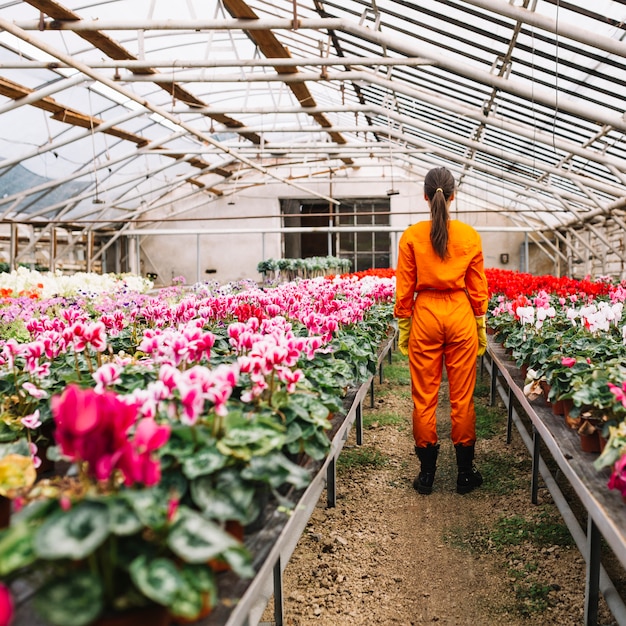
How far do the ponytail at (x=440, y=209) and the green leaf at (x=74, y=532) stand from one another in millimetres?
2695

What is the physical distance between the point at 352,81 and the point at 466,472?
27.5ft

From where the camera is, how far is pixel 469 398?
3662 millimetres

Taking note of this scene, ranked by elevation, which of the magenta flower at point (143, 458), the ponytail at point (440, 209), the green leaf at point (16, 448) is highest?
the ponytail at point (440, 209)

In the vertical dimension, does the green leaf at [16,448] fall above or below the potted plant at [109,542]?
below

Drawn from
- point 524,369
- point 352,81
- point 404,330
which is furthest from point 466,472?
point 352,81

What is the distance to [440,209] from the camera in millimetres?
3426

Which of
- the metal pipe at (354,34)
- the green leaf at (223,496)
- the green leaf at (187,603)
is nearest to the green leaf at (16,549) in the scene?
the green leaf at (187,603)

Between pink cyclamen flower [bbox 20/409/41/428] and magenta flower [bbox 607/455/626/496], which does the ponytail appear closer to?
magenta flower [bbox 607/455/626/496]

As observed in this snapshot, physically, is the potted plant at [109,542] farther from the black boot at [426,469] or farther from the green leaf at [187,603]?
the black boot at [426,469]

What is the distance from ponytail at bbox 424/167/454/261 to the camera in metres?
3.44

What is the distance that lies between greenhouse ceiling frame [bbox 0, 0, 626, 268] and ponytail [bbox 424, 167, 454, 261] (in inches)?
73.5

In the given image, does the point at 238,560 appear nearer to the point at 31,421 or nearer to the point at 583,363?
the point at 31,421

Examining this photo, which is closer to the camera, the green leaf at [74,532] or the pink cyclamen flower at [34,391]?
the green leaf at [74,532]

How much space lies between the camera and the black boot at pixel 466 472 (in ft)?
12.4
